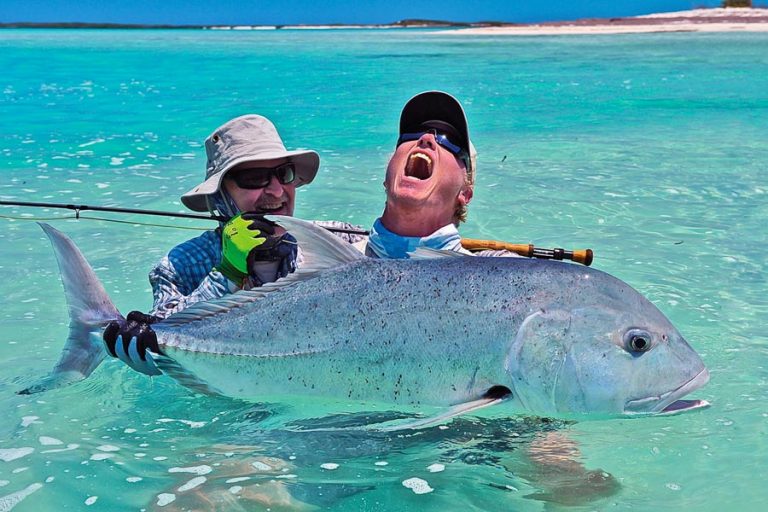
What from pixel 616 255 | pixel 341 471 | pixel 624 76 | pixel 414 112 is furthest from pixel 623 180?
pixel 624 76

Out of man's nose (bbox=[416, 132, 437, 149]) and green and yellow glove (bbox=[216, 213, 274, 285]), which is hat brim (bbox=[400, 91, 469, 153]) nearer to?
man's nose (bbox=[416, 132, 437, 149])

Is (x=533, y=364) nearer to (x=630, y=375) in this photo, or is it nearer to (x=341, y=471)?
(x=630, y=375)

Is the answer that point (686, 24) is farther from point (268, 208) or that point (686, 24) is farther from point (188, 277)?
point (188, 277)

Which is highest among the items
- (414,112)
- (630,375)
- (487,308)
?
(414,112)

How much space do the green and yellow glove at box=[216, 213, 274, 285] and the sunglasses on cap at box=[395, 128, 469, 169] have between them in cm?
76

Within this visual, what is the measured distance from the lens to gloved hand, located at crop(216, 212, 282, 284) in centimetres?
343

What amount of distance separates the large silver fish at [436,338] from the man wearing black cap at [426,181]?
0.49 metres

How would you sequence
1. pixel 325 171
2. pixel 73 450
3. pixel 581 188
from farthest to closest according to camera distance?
pixel 325 171 → pixel 581 188 → pixel 73 450

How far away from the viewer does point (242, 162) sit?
3.92m

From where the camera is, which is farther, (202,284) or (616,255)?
(616,255)

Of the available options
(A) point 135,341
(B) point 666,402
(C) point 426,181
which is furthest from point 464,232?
(B) point 666,402

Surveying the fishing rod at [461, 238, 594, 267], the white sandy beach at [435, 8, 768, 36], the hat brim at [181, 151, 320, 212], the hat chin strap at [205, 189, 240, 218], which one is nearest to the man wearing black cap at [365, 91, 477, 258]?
the fishing rod at [461, 238, 594, 267]

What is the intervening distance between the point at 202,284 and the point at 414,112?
1258mm

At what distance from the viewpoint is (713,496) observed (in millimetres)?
3293
